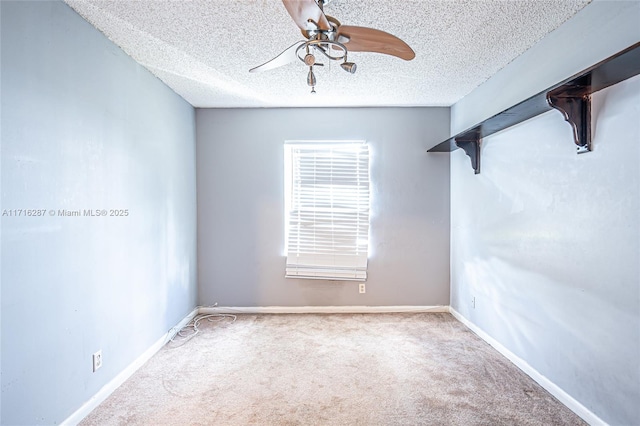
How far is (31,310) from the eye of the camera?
1.64 m

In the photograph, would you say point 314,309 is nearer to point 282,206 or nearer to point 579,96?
point 282,206

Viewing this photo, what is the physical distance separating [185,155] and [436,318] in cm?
330

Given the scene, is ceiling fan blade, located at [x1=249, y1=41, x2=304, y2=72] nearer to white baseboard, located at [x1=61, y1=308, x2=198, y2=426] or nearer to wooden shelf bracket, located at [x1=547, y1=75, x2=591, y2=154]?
wooden shelf bracket, located at [x1=547, y1=75, x2=591, y2=154]

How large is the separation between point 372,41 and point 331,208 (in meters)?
2.30

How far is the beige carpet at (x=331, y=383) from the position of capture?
1.99 meters

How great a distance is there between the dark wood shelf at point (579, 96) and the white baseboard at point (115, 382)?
10.7 feet

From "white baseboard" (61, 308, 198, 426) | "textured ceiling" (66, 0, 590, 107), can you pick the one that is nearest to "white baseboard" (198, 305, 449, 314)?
"white baseboard" (61, 308, 198, 426)

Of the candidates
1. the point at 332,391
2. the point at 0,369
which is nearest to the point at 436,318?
the point at 332,391

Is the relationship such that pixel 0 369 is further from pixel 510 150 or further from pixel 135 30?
pixel 510 150

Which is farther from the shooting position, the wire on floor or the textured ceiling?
the wire on floor

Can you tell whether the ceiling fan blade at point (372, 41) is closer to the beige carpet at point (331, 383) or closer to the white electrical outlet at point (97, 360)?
the beige carpet at point (331, 383)

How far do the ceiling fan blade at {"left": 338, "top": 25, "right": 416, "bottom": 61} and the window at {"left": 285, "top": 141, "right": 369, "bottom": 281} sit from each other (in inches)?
78.5

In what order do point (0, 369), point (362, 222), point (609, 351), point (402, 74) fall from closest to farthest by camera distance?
1. point (0, 369)
2. point (609, 351)
3. point (402, 74)
4. point (362, 222)

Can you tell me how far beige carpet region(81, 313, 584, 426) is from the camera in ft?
6.53
